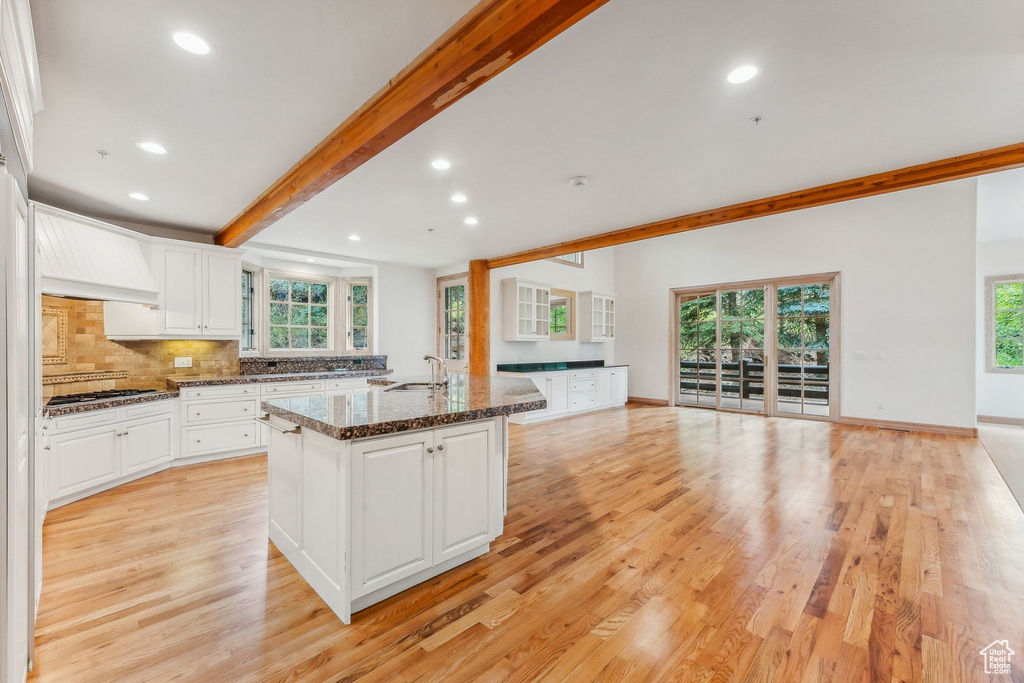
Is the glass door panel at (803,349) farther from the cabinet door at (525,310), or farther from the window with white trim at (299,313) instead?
the window with white trim at (299,313)

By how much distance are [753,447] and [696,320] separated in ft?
11.2

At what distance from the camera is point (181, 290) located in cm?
431

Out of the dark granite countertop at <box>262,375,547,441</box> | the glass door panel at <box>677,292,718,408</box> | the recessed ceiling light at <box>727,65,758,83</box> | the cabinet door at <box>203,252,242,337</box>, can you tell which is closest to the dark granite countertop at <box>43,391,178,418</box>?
the cabinet door at <box>203,252,242,337</box>

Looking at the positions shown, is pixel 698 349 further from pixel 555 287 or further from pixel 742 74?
pixel 742 74

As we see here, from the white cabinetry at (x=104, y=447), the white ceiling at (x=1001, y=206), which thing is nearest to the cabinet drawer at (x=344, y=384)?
the white cabinetry at (x=104, y=447)

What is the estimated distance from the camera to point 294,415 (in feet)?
6.92

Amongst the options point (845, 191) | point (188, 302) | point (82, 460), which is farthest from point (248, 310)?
point (845, 191)

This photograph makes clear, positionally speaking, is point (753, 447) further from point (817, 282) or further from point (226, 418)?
point (226, 418)

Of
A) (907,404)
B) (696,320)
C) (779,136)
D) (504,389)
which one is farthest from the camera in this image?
(696,320)

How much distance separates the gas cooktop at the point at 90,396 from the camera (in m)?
3.33

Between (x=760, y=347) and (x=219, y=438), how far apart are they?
7.80 meters

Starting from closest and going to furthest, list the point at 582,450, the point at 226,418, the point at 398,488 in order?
the point at 398,488
the point at 226,418
the point at 582,450

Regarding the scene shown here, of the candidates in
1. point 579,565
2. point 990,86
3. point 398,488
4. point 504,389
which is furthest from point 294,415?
point 990,86

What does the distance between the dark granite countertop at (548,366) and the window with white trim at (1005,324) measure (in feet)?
18.2
